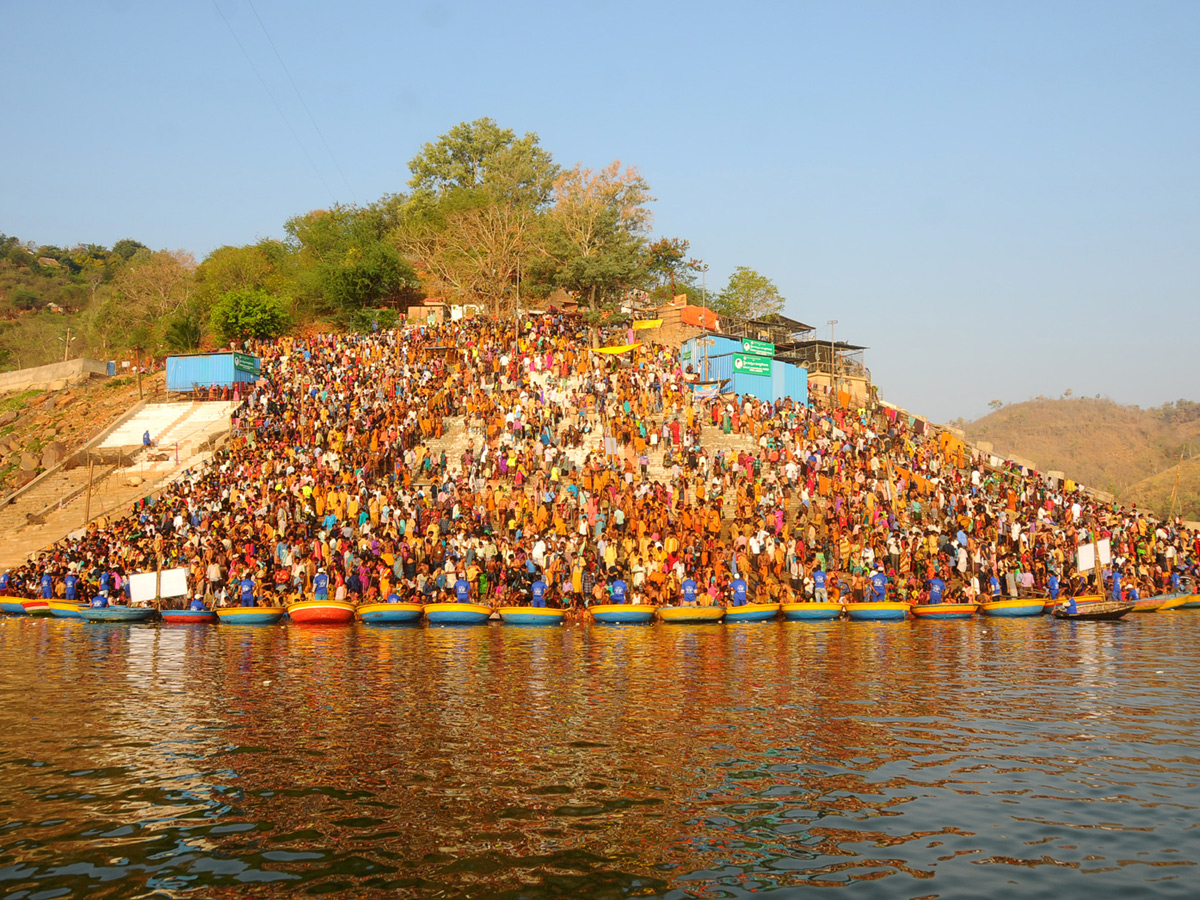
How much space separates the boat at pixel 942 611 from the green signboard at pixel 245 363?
118ft

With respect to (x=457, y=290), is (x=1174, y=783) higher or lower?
lower

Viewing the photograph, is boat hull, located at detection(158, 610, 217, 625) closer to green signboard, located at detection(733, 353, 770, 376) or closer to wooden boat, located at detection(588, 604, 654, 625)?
wooden boat, located at detection(588, 604, 654, 625)

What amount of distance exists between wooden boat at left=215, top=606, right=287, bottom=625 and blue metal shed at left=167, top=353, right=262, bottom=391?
926 inches

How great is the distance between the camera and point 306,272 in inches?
2581

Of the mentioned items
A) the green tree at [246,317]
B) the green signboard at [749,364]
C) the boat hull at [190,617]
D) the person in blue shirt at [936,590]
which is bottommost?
the boat hull at [190,617]

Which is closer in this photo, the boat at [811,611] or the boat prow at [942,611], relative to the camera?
the boat at [811,611]

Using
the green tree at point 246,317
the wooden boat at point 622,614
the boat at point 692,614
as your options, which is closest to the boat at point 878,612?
the boat at point 692,614

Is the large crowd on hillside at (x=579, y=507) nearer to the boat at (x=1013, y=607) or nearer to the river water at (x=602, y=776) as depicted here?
the boat at (x=1013, y=607)

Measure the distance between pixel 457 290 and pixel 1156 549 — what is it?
4426 centimetres

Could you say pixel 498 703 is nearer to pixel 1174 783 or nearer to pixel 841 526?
pixel 1174 783

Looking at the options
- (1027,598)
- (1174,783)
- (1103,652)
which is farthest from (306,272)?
(1174,783)

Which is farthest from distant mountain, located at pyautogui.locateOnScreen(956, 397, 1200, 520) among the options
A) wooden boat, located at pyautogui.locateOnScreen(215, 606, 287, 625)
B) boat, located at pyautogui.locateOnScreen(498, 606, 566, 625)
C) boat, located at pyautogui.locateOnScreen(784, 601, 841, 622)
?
wooden boat, located at pyautogui.locateOnScreen(215, 606, 287, 625)

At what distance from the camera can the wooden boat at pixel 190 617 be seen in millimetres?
27547

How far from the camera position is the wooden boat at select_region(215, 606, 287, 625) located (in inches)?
1058
